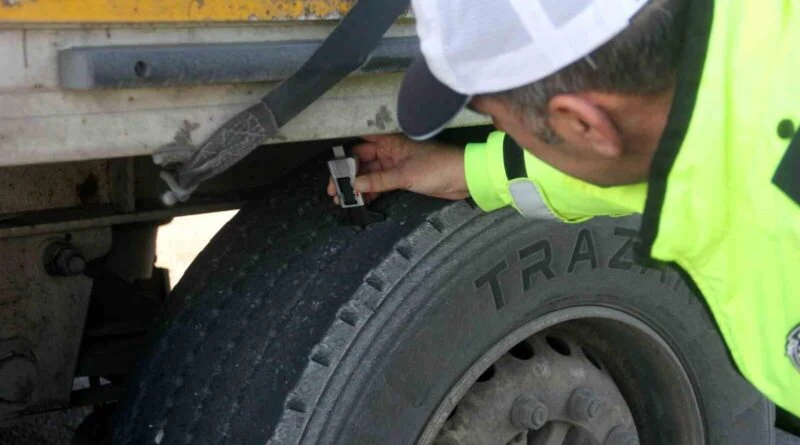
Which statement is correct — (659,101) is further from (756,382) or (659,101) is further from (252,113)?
(252,113)

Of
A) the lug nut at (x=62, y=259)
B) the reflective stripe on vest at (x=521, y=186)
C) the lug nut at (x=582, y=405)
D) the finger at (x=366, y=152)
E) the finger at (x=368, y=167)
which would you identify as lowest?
the lug nut at (x=582, y=405)

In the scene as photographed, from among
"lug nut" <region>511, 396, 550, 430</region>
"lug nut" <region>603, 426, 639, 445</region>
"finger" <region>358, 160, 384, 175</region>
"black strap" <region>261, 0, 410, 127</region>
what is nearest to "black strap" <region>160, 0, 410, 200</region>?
"black strap" <region>261, 0, 410, 127</region>

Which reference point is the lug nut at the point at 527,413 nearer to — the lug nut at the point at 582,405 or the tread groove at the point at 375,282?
the lug nut at the point at 582,405

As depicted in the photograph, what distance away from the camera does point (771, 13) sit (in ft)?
4.93

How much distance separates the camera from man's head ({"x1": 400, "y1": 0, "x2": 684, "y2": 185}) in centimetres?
151

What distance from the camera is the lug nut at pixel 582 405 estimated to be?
102 inches

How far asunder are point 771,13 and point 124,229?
166 centimetres

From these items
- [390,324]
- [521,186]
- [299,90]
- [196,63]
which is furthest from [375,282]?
[196,63]

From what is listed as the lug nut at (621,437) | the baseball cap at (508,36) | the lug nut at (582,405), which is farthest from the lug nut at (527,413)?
the baseball cap at (508,36)

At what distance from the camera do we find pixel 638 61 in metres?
1.52

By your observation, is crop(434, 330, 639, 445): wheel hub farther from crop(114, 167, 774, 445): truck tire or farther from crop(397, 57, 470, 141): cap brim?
crop(397, 57, 470, 141): cap brim

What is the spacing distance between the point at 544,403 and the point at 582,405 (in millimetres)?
99

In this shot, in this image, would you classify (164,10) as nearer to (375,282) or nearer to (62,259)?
(375,282)

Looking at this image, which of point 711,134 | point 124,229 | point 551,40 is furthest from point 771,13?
point 124,229
